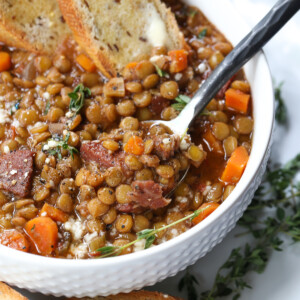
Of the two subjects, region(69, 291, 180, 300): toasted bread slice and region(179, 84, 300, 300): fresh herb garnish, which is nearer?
region(69, 291, 180, 300): toasted bread slice

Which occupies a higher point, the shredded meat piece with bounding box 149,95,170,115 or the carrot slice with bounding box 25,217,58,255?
the shredded meat piece with bounding box 149,95,170,115

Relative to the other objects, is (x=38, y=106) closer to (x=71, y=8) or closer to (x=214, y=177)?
(x=71, y=8)

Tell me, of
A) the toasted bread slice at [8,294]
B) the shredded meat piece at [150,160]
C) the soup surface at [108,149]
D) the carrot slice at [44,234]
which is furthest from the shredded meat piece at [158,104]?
the toasted bread slice at [8,294]

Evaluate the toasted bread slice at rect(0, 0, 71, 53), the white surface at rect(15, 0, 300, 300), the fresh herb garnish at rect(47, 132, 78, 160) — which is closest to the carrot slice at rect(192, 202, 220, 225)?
the white surface at rect(15, 0, 300, 300)

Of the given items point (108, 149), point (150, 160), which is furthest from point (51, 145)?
point (150, 160)

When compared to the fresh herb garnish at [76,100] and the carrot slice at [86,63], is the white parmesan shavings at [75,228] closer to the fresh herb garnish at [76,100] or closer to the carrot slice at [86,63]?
the fresh herb garnish at [76,100]

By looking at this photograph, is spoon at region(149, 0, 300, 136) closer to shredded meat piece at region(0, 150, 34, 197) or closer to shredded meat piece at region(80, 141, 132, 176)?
shredded meat piece at region(80, 141, 132, 176)
